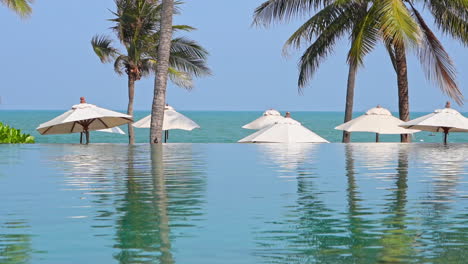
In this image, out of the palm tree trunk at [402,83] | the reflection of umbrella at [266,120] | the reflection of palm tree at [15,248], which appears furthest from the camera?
the reflection of umbrella at [266,120]

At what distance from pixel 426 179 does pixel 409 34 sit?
11.3 metres

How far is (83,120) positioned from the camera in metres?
23.8

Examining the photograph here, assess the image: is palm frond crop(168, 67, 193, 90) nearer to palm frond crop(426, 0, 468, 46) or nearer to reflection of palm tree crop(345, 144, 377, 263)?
palm frond crop(426, 0, 468, 46)

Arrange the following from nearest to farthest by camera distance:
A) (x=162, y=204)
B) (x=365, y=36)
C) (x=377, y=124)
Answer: (x=162, y=204), (x=365, y=36), (x=377, y=124)

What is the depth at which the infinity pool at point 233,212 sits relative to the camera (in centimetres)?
492

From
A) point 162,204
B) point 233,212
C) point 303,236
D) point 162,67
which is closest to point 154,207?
point 162,204

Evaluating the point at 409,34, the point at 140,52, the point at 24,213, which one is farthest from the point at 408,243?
the point at 140,52

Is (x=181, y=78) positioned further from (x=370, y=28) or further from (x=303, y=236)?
(x=303, y=236)

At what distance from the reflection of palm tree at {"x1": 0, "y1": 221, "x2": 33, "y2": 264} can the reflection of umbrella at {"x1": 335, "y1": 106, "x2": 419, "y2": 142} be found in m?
21.3

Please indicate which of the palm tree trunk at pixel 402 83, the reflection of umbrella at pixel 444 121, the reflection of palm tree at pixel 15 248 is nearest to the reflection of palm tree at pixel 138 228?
the reflection of palm tree at pixel 15 248

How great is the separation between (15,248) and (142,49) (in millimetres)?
30079

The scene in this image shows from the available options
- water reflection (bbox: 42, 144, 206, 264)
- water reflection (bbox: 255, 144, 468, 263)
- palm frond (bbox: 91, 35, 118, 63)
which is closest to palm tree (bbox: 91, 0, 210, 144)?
palm frond (bbox: 91, 35, 118, 63)

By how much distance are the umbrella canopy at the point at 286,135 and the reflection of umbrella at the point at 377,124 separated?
392 centimetres

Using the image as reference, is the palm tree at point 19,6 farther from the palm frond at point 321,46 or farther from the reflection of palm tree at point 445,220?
the reflection of palm tree at point 445,220
